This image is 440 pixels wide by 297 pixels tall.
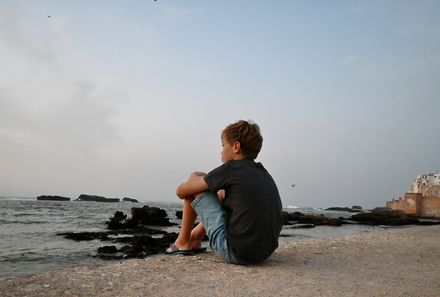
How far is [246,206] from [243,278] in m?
0.64

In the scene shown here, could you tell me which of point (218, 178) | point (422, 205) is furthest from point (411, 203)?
point (218, 178)

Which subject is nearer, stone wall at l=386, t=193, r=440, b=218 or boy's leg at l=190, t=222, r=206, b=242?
boy's leg at l=190, t=222, r=206, b=242

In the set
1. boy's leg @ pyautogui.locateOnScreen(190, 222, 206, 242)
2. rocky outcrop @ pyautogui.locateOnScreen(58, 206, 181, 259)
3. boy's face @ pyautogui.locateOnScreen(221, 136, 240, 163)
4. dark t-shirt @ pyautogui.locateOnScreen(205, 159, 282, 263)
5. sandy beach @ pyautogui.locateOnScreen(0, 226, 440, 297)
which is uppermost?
boy's face @ pyautogui.locateOnScreen(221, 136, 240, 163)

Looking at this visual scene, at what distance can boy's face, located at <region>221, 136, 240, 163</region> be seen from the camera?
3757mm

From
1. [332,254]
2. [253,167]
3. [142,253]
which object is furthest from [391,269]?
[142,253]

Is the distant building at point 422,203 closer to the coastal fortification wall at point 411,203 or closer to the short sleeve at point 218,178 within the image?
the coastal fortification wall at point 411,203

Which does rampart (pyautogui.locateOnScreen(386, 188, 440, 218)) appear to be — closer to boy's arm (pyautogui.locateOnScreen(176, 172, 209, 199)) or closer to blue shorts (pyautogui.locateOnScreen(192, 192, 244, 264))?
blue shorts (pyautogui.locateOnScreen(192, 192, 244, 264))

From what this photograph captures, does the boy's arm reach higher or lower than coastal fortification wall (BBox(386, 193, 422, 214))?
lower

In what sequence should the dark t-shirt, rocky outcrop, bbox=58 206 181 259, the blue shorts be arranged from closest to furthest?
the dark t-shirt < the blue shorts < rocky outcrop, bbox=58 206 181 259

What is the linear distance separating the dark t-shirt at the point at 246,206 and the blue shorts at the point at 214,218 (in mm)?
66

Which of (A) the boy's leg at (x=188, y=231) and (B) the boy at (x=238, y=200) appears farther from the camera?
(A) the boy's leg at (x=188, y=231)

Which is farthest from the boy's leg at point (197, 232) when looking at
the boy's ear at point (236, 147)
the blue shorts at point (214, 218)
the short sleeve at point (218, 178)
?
the boy's ear at point (236, 147)

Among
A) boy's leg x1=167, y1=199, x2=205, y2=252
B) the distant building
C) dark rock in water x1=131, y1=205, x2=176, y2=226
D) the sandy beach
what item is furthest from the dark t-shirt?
the distant building

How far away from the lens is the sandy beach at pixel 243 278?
291cm
